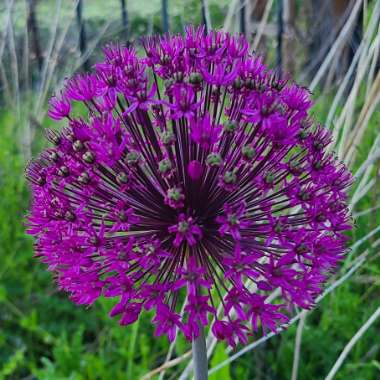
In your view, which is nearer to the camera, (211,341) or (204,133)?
(204,133)

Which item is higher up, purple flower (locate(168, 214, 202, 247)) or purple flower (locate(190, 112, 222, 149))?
purple flower (locate(190, 112, 222, 149))

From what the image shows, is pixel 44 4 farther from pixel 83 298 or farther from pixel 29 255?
pixel 83 298

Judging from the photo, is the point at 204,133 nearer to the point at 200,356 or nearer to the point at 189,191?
the point at 189,191

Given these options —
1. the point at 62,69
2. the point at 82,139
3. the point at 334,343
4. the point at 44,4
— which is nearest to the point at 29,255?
the point at 62,69

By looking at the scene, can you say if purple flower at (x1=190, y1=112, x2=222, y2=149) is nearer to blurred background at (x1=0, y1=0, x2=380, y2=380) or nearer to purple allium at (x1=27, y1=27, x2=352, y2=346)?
purple allium at (x1=27, y1=27, x2=352, y2=346)

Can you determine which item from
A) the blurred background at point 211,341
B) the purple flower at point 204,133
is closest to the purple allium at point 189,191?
the purple flower at point 204,133

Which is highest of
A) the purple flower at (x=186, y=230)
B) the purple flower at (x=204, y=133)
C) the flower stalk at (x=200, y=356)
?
the purple flower at (x=204, y=133)

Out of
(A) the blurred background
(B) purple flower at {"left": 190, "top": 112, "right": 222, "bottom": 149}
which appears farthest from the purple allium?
(A) the blurred background

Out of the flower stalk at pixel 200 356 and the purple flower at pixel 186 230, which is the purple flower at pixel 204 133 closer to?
the purple flower at pixel 186 230

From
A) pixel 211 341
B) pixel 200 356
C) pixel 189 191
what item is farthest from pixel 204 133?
pixel 211 341
